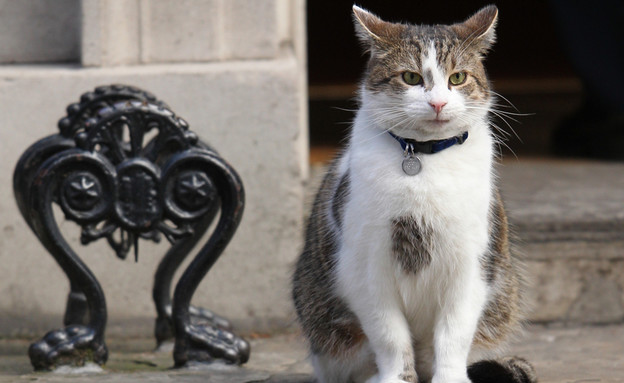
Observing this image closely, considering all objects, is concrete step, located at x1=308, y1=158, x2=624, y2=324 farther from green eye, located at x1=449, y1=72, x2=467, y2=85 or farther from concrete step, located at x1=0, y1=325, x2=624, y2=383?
green eye, located at x1=449, y1=72, x2=467, y2=85

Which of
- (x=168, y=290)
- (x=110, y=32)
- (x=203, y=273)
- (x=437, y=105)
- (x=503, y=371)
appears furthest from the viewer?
(x=110, y=32)

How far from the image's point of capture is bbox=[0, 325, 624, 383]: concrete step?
107 inches

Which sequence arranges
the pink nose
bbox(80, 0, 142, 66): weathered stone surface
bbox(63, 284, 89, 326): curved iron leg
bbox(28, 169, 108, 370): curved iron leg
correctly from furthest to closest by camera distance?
1. bbox(80, 0, 142, 66): weathered stone surface
2. bbox(63, 284, 89, 326): curved iron leg
3. bbox(28, 169, 108, 370): curved iron leg
4. the pink nose

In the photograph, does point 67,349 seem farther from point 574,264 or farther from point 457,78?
point 574,264

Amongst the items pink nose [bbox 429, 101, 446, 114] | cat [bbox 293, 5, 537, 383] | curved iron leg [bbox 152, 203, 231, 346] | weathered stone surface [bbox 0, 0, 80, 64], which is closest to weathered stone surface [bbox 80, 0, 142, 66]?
weathered stone surface [bbox 0, 0, 80, 64]

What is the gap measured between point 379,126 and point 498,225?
410mm

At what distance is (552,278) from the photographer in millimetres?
3521

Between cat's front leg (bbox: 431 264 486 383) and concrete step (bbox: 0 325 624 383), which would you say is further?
concrete step (bbox: 0 325 624 383)

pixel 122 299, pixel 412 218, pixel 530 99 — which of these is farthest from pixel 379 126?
pixel 530 99

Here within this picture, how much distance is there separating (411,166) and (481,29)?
404 millimetres

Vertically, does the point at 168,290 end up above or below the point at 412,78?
below

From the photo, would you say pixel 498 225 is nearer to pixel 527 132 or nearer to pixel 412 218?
pixel 412 218

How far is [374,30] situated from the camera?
2.40 meters

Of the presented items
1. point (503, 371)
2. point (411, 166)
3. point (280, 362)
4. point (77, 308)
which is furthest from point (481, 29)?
point (77, 308)
